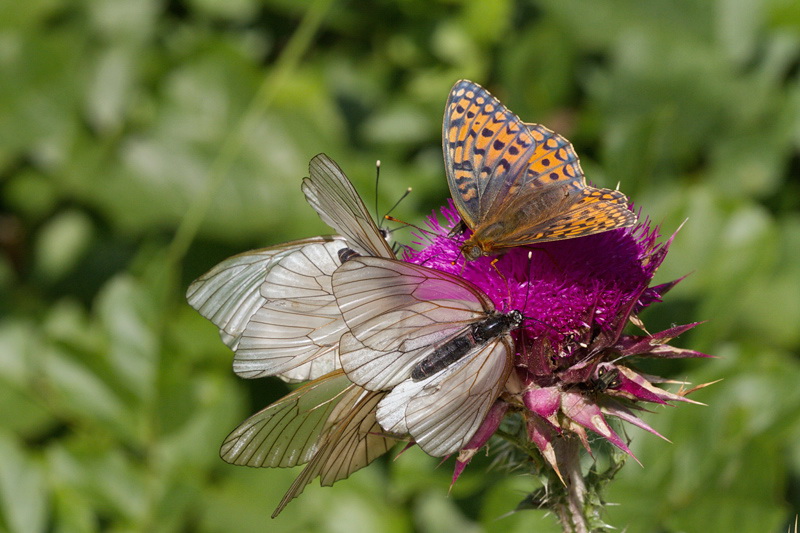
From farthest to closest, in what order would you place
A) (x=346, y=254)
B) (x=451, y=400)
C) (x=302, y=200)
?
(x=302, y=200), (x=346, y=254), (x=451, y=400)

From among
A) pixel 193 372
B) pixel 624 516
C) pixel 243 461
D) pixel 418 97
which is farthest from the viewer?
pixel 418 97

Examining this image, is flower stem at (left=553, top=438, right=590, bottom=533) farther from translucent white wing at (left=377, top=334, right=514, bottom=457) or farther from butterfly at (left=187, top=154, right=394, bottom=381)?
butterfly at (left=187, top=154, right=394, bottom=381)

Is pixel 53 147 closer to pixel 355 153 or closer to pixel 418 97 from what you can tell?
pixel 355 153

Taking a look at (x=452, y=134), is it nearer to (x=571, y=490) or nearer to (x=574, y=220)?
(x=574, y=220)

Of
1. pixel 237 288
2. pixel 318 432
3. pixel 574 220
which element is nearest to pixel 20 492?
pixel 237 288

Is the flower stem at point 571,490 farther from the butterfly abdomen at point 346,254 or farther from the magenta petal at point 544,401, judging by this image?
the butterfly abdomen at point 346,254

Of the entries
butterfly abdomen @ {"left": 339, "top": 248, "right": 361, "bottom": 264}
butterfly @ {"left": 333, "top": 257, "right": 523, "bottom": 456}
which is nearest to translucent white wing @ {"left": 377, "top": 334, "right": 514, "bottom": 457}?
butterfly @ {"left": 333, "top": 257, "right": 523, "bottom": 456}

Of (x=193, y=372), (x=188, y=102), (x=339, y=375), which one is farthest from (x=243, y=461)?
(x=188, y=102)
